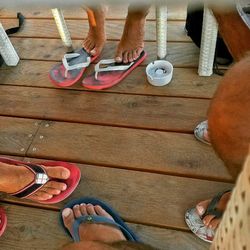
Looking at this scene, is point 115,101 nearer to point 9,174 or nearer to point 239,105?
point 9,174

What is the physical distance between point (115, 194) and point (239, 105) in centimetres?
59

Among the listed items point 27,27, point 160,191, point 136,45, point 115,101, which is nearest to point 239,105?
point 160,191

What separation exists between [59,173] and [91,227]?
0.22m

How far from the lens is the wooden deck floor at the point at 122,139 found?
98 centimetres

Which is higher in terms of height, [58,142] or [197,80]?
[197,80]

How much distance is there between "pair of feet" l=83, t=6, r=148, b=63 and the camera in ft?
4.22

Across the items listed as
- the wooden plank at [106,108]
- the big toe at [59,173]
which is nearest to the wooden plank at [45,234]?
the big toe at [59,173]

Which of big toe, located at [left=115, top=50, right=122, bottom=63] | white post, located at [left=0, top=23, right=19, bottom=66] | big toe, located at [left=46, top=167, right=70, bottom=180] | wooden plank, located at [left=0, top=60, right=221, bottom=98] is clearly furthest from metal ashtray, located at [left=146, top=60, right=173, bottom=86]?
white post, located at [left=0, top=23, right=19, bottom=66]

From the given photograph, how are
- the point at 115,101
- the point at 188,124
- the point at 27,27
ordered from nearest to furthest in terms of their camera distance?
the point at 188,124 → the point at 115,101 → the point at 27,27

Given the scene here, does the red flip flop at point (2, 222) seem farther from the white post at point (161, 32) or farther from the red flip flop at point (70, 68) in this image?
the white post at point (161, 32)

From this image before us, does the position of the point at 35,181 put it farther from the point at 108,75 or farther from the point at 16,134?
the point at 108,75

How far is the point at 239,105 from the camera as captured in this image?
54 centimetres

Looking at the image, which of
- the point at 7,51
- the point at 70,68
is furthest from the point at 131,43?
the point at 7,51

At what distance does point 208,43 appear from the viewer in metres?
1.14
